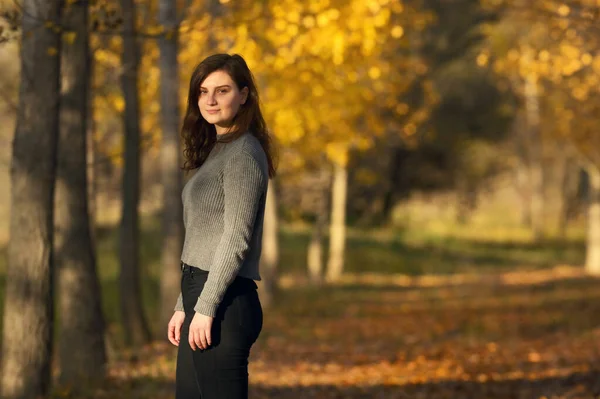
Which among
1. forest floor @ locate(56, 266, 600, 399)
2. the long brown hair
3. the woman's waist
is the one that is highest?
the long brown hair

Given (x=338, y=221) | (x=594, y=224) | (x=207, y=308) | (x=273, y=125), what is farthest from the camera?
(x=594, y=224)

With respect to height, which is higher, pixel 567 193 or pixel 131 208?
pixel 567 193

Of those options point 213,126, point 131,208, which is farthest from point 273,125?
point 213,126

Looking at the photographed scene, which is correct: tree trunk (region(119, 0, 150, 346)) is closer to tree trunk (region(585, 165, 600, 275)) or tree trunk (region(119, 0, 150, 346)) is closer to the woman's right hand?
the woman's right hand

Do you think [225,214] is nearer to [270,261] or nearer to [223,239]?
[223,239]

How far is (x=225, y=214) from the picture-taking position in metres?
4.46

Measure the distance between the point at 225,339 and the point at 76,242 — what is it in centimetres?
625

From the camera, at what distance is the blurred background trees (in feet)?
28.7

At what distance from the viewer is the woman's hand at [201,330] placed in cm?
443

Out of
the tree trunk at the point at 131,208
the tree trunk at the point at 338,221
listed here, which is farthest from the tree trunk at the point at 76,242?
the tree trunk at the point at 338,221

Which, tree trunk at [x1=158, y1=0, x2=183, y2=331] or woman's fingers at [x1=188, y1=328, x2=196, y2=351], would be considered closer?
woman's fingers at [x1=188, y1=328, x2=196, y2=351]

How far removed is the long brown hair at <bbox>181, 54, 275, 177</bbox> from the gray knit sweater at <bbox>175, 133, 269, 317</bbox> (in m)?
0.10

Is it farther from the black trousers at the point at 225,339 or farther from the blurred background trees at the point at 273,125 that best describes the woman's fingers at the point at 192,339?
the blurred background trees at the point at 273,125

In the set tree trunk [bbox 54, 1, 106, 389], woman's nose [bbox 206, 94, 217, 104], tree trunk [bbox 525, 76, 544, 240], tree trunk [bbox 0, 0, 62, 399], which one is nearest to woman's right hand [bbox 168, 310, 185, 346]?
woman's nose [bbox 206, 94, 217, 104]
